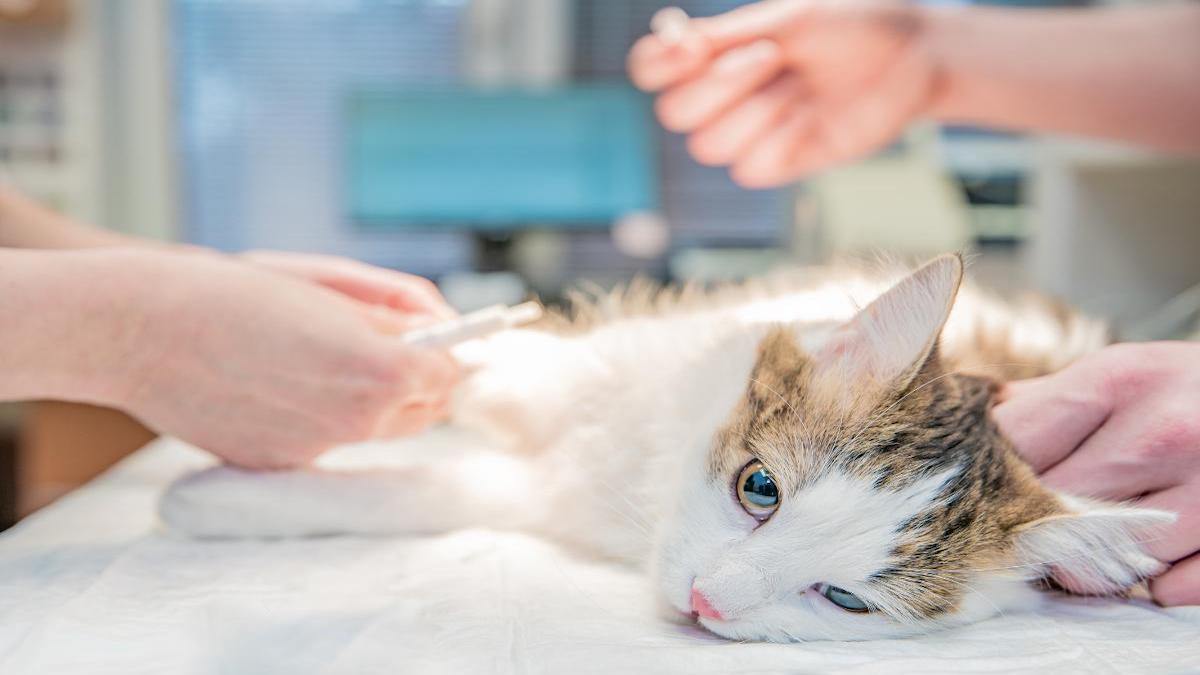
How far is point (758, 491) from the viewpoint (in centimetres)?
77

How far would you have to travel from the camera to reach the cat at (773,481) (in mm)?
721

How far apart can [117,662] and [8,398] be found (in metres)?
0.38

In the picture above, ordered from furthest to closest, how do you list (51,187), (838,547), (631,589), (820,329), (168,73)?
(168,73)
(51,187)
(820,329)
(631,589)
(838,547)

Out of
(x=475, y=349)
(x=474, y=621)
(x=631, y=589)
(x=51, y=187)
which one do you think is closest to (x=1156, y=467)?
(x=631, y=589)

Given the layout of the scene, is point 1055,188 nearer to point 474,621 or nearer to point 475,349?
point 475,349

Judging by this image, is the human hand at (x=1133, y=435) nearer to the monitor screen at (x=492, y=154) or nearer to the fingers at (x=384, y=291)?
the fingers at (x=384, y=291)

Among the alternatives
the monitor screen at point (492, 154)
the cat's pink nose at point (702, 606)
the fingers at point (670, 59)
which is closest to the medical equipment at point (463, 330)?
the cat's pink nose at point (702, 606)

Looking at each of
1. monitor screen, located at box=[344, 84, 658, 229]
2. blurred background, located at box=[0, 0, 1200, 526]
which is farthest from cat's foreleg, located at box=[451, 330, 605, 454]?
monitor screen, located at box=[344, 84, 658, 229]

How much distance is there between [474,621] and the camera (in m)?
0.69

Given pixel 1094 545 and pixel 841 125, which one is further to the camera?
pixel 841 125

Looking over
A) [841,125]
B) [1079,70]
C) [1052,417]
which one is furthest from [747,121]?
[1052,417]

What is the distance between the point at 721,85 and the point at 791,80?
0.17 m

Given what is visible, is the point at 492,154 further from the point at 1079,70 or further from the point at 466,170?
the point at 1079,70

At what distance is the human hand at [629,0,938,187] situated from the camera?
4.30 feet
